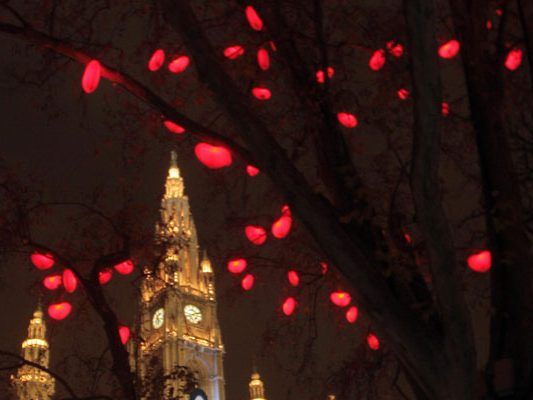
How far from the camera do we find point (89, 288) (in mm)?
9984

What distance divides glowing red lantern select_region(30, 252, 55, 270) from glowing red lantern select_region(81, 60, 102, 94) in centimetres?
399

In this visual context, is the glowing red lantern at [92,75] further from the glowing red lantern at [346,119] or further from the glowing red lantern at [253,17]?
the glowing red lantern at [346,119]

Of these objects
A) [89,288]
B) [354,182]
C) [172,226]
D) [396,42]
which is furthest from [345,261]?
[172,226]

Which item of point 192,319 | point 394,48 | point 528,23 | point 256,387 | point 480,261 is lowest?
point 480,261

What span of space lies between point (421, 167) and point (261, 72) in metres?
2.99

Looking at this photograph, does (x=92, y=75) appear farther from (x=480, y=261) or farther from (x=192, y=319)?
(x=192, y=319)

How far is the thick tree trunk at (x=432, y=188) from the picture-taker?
512cm

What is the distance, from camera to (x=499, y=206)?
6.12m

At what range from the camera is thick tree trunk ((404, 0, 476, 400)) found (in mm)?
5125

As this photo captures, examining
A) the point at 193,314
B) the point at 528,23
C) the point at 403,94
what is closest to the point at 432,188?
the point at 528,23

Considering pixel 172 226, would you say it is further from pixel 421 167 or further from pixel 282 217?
pixel 421 167

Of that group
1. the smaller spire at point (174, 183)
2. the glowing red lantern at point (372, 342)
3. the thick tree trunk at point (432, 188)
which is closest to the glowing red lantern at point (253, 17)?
the thick tree trunk at point (432, 188)

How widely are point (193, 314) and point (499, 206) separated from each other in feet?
257

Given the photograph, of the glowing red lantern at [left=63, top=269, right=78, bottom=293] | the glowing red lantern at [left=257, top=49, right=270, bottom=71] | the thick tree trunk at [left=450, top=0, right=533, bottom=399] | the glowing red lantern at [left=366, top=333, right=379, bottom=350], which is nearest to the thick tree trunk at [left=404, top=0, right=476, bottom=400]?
the thick tree trunk at [left=450, top=0, right=533, bottom=399]
